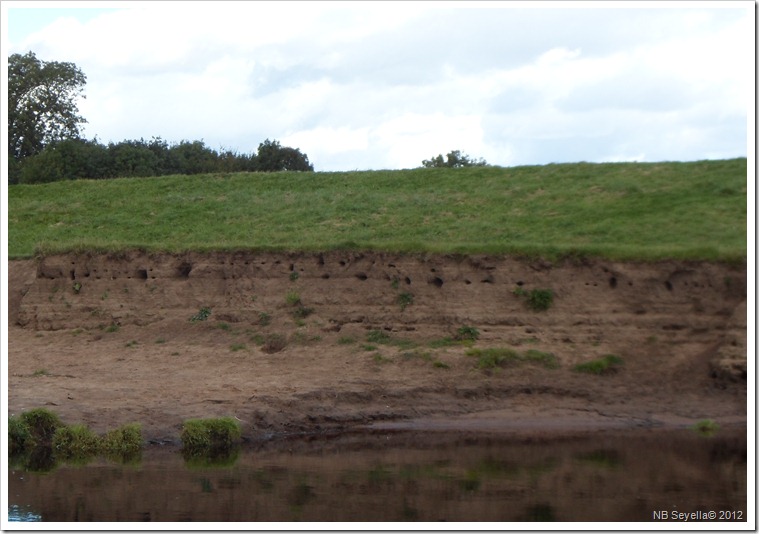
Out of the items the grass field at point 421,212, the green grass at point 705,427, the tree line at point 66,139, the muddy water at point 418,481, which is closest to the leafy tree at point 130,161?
the tree line at point 66,139

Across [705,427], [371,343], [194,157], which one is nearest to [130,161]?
[194,157]

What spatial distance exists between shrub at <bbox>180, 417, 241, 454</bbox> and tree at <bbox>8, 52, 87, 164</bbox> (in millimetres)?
25242

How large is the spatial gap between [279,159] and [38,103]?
29.2ft

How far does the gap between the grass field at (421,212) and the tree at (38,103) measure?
35.8 ft

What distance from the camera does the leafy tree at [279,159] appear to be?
37.3m

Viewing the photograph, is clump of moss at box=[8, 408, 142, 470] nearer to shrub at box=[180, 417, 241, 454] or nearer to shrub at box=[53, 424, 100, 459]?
shrub at box=[53, 424, 100, 459]

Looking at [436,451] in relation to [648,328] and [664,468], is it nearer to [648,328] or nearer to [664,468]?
[664,468]

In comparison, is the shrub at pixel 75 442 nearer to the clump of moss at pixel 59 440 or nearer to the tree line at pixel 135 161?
the clump of moss at pixel 59 440

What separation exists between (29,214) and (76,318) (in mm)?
6879

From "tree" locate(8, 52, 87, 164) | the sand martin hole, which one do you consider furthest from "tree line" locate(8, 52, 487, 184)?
the sand martin hole

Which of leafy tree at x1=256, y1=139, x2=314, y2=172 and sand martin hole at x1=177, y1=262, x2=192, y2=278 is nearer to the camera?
sand martin hole at x1=177, y1=262, x2=192, y2=278

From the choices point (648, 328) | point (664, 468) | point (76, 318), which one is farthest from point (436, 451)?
point (76, 318)

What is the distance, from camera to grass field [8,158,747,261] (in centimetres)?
1869

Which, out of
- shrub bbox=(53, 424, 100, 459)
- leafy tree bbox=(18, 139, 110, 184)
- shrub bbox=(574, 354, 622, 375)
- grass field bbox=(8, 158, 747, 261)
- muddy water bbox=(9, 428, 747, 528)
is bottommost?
muddy water bbox=(9, 428, 747, 528)
